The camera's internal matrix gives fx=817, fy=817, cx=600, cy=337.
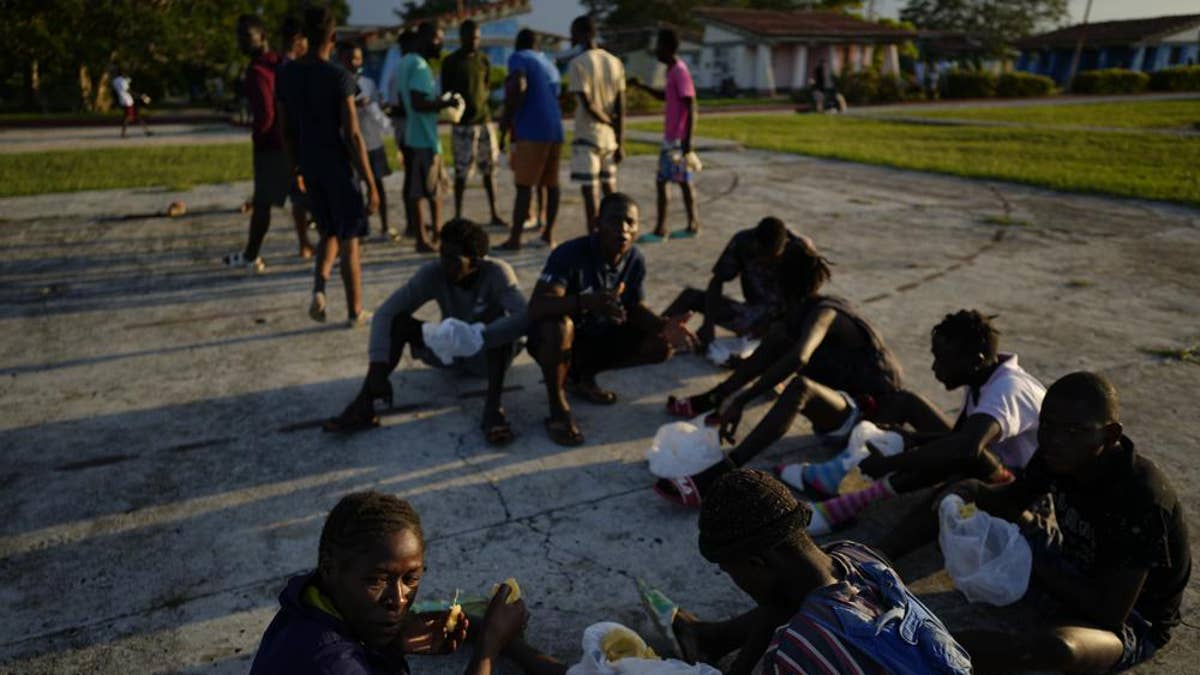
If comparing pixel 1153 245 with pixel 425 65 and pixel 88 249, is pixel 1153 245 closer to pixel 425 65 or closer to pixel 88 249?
pixel 425 65

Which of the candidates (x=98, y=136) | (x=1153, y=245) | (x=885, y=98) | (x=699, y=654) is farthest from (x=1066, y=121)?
(x=98, y=136)

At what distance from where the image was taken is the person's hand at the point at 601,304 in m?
4.01

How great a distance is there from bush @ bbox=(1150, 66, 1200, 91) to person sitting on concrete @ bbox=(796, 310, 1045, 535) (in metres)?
40.6

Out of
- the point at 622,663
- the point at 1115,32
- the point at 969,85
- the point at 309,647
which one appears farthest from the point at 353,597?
the point at 1115,32

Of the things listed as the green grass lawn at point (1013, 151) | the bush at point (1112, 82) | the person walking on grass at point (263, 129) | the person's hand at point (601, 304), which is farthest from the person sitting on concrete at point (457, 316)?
the bush at point (1112, 82)

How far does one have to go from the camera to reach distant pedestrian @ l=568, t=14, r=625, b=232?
24.0 feet

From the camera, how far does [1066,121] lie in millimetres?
20750

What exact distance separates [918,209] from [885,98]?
2575 cm

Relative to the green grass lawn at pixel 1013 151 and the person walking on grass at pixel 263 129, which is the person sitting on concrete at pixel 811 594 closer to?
the person walking on grass at pixel 263 129

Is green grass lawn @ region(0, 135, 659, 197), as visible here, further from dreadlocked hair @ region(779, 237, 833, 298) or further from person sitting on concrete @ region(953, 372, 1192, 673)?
person sitting on concrete @ region(953, 372, 1192, 673)

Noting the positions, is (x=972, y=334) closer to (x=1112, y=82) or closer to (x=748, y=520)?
(x=748, y=520)

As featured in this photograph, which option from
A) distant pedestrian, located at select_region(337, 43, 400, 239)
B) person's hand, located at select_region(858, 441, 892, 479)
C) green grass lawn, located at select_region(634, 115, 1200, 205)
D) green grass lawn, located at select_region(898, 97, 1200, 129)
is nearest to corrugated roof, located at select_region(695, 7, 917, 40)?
green grass lawn, located at select_region(898, 97, 1200, 129)

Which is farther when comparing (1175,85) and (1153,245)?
(1175,85)

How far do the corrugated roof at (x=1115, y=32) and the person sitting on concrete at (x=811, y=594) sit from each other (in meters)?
57.9
